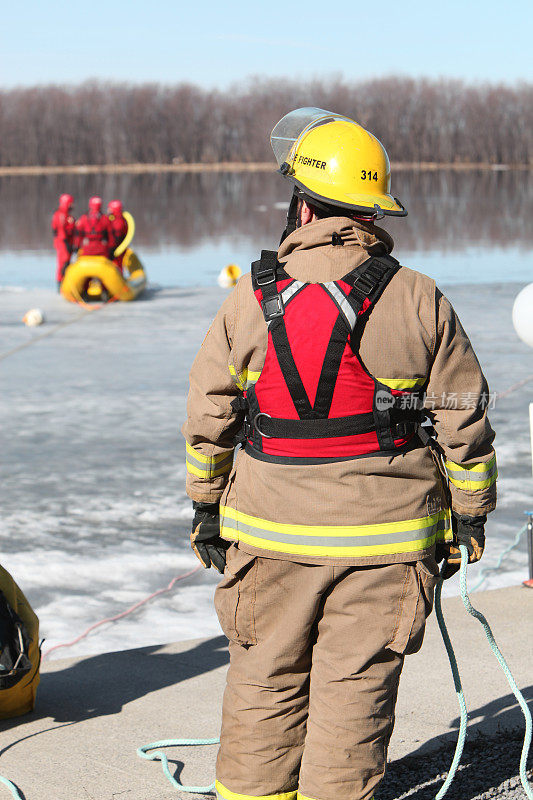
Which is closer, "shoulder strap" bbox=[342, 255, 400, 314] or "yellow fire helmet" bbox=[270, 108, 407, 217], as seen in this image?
"shoulder strap" bbox=[342, 255, 400, 314]

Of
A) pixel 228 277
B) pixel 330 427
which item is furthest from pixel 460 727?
pixel 228 277

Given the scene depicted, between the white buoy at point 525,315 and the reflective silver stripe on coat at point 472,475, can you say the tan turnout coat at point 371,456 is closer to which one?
the reflective silver stripe on coat at point 472,475

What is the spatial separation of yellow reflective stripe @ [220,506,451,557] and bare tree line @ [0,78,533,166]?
8422 centimetres

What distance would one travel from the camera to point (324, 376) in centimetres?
217

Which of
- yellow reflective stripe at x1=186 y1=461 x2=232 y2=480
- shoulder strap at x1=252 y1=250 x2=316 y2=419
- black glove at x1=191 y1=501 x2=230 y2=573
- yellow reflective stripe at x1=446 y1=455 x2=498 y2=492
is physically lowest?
black glove at x1=191 y1=501 x2=230 y2=573

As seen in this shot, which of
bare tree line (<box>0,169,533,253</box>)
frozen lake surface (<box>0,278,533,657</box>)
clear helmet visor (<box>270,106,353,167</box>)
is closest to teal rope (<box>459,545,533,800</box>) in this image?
clear helmet visor (<box>270,106,353,167</box>)

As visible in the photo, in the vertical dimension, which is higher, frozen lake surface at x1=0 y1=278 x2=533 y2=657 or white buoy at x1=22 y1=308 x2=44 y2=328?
frozen lake surface at x1=0 y1=278 x2=533 y2=657

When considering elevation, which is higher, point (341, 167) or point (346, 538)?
point (341, 167)

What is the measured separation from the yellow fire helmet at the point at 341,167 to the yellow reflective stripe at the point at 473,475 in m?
0.61

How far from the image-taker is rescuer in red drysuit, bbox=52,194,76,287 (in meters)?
15.8

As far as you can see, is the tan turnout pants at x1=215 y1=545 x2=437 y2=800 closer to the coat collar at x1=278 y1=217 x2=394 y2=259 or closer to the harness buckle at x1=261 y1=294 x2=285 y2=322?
the harness buckle at x1=261 y1=294 x2=285 y2=322

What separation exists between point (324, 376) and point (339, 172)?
50 cm

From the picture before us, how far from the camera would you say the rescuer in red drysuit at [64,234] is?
51.8 ft

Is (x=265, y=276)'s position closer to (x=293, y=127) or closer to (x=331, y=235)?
(x=331, y=235)
